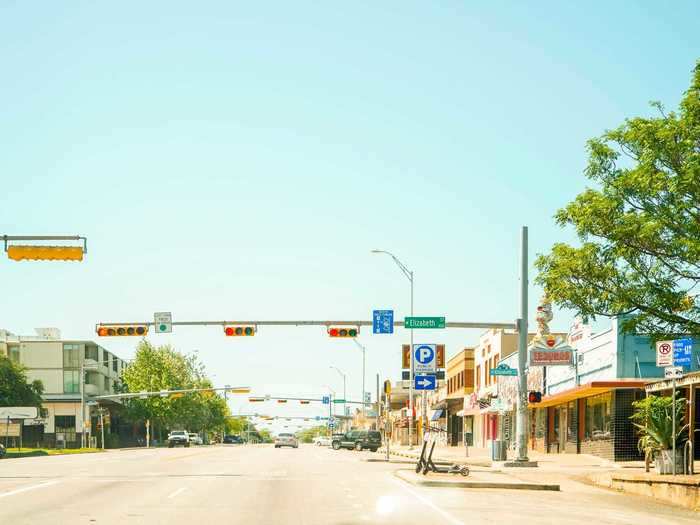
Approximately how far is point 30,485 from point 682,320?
16440 mm

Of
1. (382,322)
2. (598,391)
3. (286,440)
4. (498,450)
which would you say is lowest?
(286,440)

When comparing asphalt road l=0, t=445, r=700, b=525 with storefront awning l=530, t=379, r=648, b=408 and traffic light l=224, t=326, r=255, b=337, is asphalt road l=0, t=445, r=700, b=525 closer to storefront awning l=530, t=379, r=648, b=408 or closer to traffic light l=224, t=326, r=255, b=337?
traffic light l=224, t=326, r=255, b=337

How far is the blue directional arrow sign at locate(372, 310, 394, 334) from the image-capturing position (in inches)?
1533

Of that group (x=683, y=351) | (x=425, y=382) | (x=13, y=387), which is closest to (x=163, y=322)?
(x=425, y=382)

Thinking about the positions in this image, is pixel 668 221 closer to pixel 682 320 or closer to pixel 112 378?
pixel 682 320

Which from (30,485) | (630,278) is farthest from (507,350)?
(30,485)

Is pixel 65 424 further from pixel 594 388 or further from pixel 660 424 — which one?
pixel 660 424

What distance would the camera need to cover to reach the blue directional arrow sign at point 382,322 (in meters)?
38.9

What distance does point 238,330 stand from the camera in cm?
4003

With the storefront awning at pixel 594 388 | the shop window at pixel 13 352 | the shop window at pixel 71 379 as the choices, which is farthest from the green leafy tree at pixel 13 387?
the storefront awning at pixel 594 388

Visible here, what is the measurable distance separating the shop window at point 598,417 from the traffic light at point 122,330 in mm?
19964

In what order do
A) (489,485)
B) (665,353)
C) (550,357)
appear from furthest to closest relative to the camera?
(550,357)
(489,485)
(665,353)

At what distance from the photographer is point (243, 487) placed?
887 inches

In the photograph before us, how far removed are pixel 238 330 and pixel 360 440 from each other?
109ft
